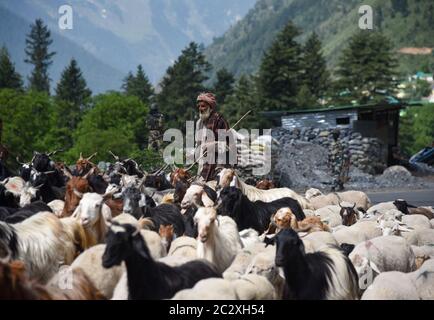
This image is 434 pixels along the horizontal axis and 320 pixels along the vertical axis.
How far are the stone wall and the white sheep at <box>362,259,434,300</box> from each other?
26.5 m

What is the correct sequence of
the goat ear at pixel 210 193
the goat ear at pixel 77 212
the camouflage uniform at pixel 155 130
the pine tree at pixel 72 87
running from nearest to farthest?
the goat ear at pixel 77 212, the goat ear at pixel 210 193, the camouflage uniform at pixel 155 130, the pine tree at pixel 72 87

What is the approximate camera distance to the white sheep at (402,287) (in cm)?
757

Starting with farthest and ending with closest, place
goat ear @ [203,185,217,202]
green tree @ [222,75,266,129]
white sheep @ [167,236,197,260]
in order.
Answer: green tree @ [222,75,266,129]
goat ear @ [203,185,217,202]
white sheep @ [167,236,197,260]

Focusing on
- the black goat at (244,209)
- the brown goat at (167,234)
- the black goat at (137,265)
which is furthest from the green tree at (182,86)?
the black goat at (137,265)

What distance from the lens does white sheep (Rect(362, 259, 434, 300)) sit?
7.57m

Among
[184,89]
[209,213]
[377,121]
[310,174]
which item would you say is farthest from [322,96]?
[209,213]

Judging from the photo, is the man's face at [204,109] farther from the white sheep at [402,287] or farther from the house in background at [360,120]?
the house in background at [360,120]

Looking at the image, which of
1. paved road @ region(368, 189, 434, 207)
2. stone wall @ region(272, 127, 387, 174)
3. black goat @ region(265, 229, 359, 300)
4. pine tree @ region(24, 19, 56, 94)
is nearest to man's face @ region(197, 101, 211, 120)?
black goat @ region(265, 229, 359, 300)

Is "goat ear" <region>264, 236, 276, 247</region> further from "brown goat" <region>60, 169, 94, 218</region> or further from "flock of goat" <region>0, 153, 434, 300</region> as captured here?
"brown goat" <region>60, 169, 94, 218</region>

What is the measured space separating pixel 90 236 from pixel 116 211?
187cm

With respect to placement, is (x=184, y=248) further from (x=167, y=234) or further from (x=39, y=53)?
(x=39, y=53)

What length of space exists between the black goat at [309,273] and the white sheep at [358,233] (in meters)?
3.03

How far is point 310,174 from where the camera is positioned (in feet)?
101
